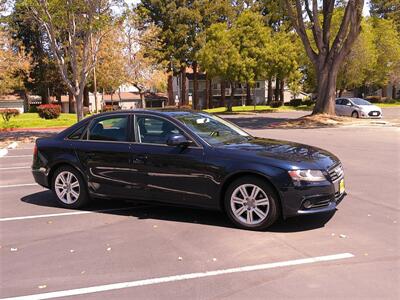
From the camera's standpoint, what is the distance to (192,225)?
625 cm

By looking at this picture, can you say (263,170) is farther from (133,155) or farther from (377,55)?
(377,55)

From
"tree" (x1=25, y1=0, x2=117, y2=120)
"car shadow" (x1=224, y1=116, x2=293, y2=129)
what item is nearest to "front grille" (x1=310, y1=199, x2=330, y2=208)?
"tree" (x1=25, y1=0, x2=117, y2=120)

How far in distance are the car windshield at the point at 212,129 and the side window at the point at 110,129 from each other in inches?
33.5

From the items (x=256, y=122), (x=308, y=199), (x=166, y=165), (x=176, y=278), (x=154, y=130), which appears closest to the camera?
(x=176, y=278)

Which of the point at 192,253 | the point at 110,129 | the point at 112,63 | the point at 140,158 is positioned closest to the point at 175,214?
the point at 140,158

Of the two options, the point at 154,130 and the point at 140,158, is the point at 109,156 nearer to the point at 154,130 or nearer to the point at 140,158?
the point at 140,158

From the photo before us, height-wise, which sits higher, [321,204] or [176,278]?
[321,204]

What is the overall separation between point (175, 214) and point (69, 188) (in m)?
1.78

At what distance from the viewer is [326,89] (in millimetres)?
26797

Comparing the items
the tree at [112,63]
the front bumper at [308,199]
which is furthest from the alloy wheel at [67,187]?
the tree at [112,63]

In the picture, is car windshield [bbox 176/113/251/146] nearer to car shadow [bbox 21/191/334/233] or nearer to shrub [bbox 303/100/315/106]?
car shadow [bbox 21/191/334/233]

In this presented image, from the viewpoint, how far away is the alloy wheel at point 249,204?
5.86 meters

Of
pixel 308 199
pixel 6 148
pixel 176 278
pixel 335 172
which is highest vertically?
pixel 335 172

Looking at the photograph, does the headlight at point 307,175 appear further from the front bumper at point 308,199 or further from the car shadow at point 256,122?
the car shadow at point 256,122
